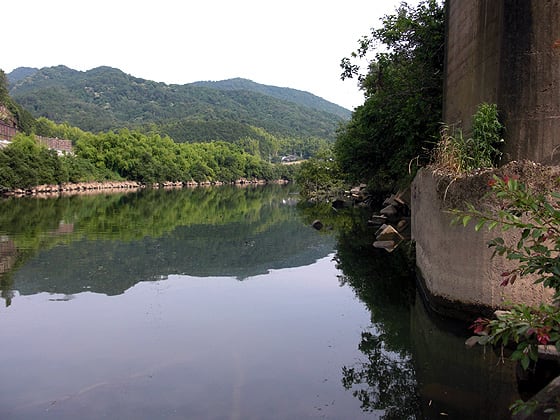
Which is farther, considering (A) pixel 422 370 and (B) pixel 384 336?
(B) pixel 384 336

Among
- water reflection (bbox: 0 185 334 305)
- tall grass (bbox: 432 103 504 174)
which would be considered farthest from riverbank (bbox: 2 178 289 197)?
tall grass (bbox: 432 103 504 174)

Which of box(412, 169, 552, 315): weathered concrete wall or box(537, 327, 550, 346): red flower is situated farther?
box(412, 169, 552, 315): weathered concrete wall

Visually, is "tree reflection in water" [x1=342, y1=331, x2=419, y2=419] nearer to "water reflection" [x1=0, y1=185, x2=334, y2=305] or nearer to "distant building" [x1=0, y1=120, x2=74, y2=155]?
"water reflection" [x1=0, y1=185, x2=334, y2=305]

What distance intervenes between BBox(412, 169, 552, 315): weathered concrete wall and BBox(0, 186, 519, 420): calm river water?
1.75 ft

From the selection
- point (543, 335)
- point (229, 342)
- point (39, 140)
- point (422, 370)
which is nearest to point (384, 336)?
point (422, 370)

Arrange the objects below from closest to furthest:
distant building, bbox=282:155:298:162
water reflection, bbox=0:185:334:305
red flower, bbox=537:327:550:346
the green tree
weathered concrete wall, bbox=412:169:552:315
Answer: red flower, bbox=537:327:550:346 < weathered concrete wall, bbox=412:169:552:315 < water reflection, bbox=0:185:334:305 < the green tree < distant building, bbox=282:155:298:162

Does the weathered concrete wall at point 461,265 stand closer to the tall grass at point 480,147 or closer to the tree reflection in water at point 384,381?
the tall grass at point 480,147

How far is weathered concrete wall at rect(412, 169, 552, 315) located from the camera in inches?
294

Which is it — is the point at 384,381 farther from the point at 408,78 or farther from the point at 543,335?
the point at 408,78

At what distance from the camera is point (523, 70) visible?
27.4 feet

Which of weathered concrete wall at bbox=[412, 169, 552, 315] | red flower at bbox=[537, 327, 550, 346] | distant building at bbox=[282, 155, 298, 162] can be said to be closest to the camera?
red flower at bbox=[537, 327, 550, 346]

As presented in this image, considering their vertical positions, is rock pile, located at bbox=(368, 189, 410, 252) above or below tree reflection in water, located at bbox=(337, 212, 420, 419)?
above

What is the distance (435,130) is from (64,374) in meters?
14.2

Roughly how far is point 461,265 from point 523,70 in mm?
3268
